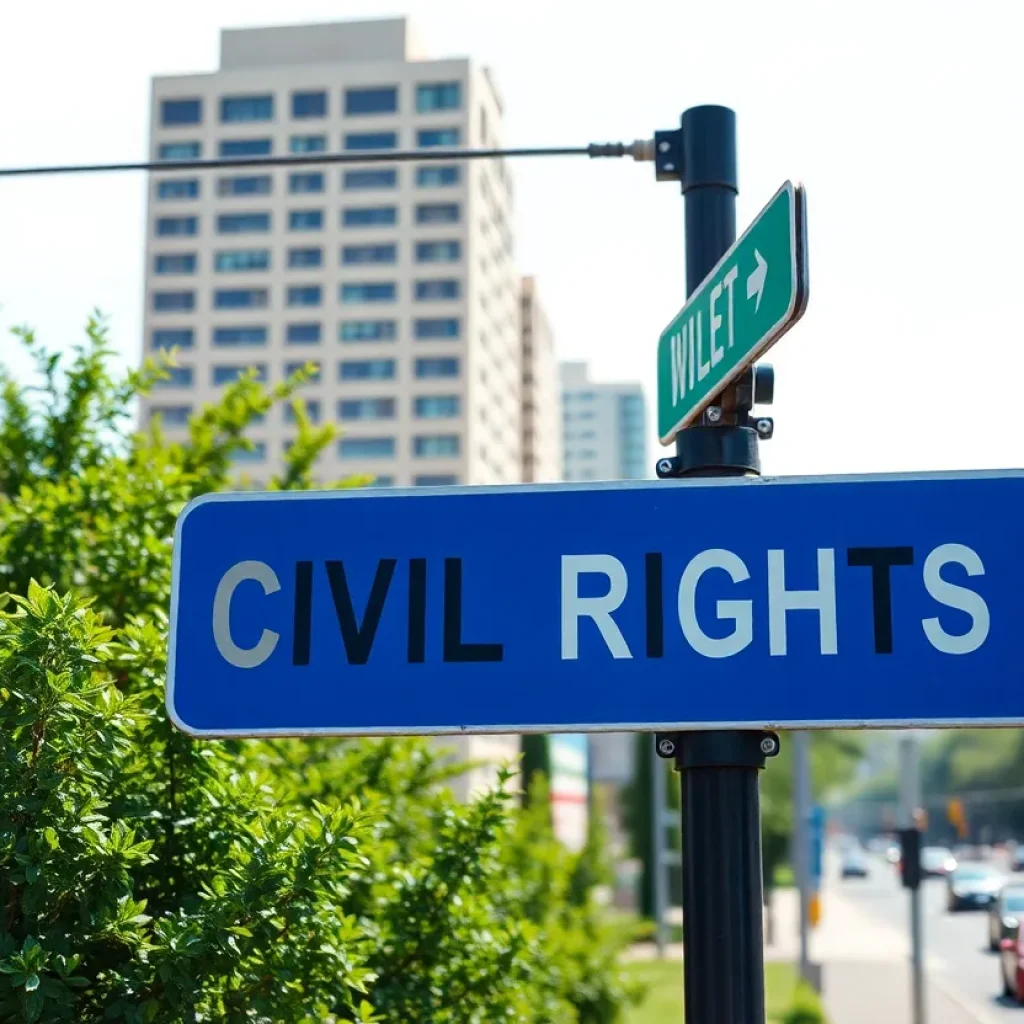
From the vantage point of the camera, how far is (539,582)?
8.74ft

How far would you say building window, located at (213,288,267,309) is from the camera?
84.7m

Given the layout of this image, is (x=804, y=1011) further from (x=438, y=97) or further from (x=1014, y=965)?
(x=438, y=97)

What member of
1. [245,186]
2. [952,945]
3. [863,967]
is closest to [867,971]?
[863,967]

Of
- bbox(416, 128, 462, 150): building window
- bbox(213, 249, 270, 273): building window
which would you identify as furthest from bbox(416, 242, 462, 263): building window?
bbox(213, 249, 270, 273): building window

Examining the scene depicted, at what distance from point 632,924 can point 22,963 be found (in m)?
19.0

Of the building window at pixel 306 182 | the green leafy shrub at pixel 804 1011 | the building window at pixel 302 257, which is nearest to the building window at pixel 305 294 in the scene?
the building window at pixel 302 257

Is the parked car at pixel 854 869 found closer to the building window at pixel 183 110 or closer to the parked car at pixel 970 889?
→ the parked car at pixel 970 889

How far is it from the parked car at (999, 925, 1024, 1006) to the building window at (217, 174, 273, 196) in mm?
69033

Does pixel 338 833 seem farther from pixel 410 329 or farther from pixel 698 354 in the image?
pixel 410 329

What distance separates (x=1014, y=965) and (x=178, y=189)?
72.5 meters

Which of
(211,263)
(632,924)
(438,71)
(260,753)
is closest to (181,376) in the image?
(211,263)

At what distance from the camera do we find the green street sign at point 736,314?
2.55m

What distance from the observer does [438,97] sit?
82.8 metres

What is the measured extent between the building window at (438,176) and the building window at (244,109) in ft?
32.6
